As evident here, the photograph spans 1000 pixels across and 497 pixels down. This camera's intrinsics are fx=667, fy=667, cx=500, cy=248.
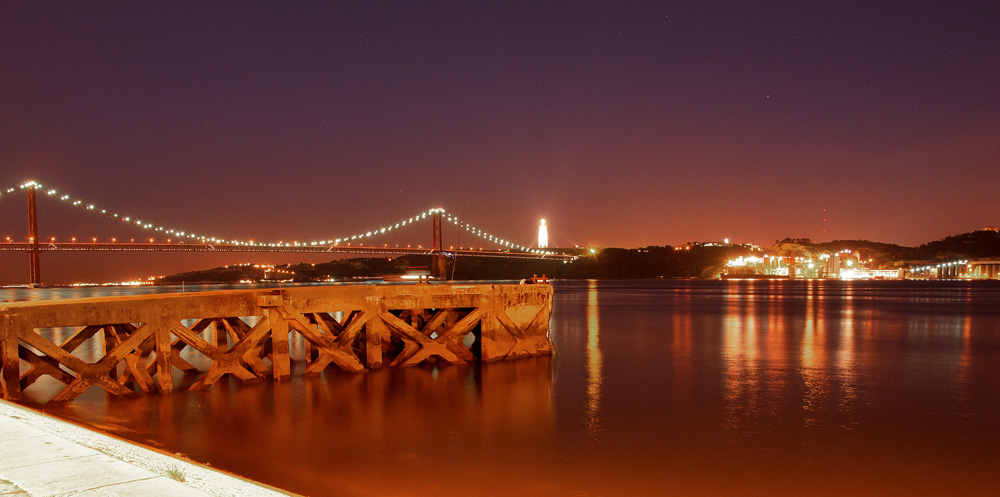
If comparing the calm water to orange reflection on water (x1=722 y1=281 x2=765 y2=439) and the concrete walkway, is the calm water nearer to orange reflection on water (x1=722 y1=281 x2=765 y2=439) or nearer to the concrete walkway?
orange reflection on water (x1=722 y1=281 x2=765 y2=439)

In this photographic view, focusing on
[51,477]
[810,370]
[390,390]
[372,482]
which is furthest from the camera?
[810,370]

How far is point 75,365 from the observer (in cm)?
1048

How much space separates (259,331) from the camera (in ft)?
40.4

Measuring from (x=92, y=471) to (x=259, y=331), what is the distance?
857cm

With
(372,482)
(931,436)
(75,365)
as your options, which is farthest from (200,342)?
(931,436)

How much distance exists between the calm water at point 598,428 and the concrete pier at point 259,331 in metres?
0.46

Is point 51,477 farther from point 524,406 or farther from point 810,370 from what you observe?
point 810,370

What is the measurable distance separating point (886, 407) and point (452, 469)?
845 cm

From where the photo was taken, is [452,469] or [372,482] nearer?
[372,482]

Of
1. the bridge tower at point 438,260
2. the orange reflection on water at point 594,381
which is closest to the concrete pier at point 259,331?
the orange reflection on water at point 594,381

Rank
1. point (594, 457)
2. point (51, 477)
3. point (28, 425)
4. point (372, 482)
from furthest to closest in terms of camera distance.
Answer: point (594, 457) < point (372, 482) < point (28, 425) < point (51, 477)

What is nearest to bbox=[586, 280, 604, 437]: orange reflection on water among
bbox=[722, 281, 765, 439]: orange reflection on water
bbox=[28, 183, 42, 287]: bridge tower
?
bbox=[722, 281, 765, 439]: orange reflection on water

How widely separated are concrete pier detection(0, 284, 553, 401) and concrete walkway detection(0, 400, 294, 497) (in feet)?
20.7

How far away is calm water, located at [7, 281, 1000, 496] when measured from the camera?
7766 millimetres
